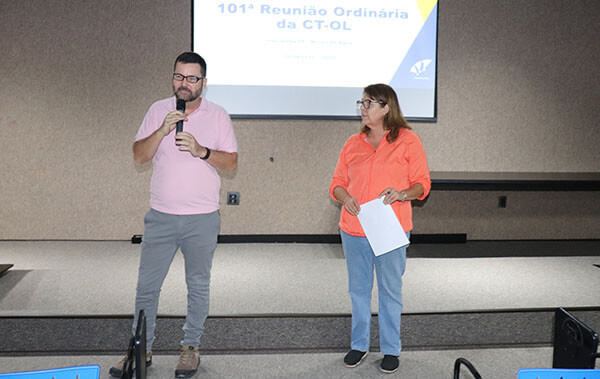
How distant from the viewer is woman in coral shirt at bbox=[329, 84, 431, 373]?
2348 millimetres

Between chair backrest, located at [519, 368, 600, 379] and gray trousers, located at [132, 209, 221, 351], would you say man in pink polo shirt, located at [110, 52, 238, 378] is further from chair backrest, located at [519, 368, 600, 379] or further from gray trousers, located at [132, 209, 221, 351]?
chair backrest, located at [519, 368, 600, 379]

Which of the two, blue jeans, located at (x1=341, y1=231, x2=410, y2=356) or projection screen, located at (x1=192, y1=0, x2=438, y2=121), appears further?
projection screen, located at (x1=192, y1=0, x2=438, y2=121)

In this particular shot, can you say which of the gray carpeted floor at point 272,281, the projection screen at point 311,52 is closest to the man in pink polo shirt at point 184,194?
the gray carpeted floor at point 272,281

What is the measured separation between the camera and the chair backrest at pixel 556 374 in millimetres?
1188

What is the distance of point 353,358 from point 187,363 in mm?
786

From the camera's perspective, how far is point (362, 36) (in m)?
4.50

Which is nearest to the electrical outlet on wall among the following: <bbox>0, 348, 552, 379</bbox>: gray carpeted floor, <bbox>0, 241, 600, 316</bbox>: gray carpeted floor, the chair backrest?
<bbox>0, 241, 600, 316</bbox>: gray carpeted floor

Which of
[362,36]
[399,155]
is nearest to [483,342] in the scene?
[399,155]

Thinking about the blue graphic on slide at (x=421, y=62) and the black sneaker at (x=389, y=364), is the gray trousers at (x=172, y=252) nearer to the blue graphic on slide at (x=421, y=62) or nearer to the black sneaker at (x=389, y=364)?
the black sneaker at (x=389, y=364)

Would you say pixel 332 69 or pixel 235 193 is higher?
pixel 332 69

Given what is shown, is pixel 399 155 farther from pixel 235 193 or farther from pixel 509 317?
pixel 235 193

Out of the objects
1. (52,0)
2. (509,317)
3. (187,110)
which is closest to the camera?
(187,110)

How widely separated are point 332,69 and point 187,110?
2461 mm

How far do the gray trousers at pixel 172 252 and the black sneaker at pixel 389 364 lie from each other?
0.89 metres
